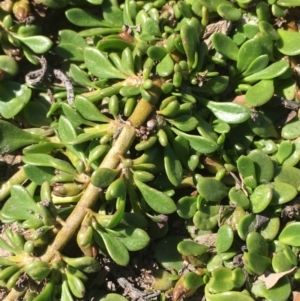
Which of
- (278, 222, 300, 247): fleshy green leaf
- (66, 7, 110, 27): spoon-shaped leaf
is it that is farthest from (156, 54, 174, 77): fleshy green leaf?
(278, 222, 300, 247): fleshy green leaf

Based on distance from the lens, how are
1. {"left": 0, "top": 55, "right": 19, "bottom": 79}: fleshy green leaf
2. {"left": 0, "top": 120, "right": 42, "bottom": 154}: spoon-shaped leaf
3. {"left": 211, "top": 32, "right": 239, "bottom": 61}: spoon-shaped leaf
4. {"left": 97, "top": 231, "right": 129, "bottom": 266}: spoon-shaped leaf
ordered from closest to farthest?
{"left": 97, "top": 231, "right": 129, "bottom": 266}: spoon-shaped leaf
{"left": 211, "top": 32, "right": 239, "bottom": 61}: spoon-shaped leaf
{"left": 0, "top": 120, "right": 42, "bottom": 154}: spoon-shaped leaf
{"left": 0, "top": 55, "right": 19, "bottom": 79}: fleshy green leaf

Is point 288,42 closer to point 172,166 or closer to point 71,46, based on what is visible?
point 172,166

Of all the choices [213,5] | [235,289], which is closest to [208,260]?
[235,289]

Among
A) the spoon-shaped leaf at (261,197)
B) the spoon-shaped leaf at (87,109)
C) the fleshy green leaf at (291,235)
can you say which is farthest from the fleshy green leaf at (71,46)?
the fleshy green leaf at (291,235)

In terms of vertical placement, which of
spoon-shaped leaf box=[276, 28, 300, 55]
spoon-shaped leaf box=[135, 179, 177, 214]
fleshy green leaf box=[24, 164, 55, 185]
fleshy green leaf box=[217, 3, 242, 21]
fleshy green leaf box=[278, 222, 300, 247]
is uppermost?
fleshy green leaf box=[217, 3, 242, 21]

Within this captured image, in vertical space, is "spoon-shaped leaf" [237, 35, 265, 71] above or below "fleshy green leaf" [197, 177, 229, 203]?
above

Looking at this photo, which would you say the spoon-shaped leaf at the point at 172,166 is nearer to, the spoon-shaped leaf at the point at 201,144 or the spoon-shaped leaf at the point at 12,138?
the spoon-shaped leaf at the point at 201,144

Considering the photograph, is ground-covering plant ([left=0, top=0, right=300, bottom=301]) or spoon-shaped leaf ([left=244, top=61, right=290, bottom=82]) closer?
ground-covering plant ([left=0, top=0, right=300, bottom=301])

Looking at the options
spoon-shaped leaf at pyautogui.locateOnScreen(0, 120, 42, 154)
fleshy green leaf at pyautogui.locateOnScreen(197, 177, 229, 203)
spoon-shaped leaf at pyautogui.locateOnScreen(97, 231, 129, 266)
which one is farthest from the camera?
spoon-shaped leaf at pyautogui.locateOnScreen(0, 120, 42, 154)

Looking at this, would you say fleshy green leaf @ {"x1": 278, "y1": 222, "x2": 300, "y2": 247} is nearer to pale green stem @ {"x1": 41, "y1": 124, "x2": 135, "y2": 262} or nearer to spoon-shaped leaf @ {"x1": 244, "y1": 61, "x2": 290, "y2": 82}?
spoon-shaped leaf @ {"x1": 244, "y1": 61, "x2": 290, "y2": 82}
